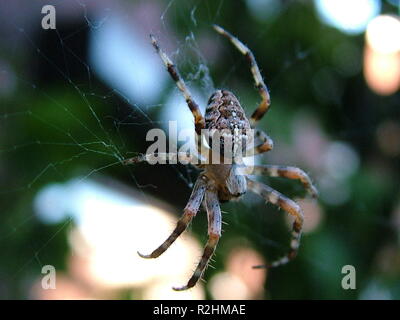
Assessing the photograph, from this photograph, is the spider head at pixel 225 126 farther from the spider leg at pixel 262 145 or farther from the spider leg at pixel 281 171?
the spider leg at pixel 281 171

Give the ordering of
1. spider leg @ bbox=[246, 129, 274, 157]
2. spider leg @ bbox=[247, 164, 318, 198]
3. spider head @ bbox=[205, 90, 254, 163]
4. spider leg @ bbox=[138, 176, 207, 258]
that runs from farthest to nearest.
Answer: spider leg @ bbox=[247, 164, 318, 198] < spider leg @ bbox=[246, 129, 274, 157] < spider head @ bbox=[205, 90, 254, 163] < spider leg @ bbox=[138, 176, 207, 258]

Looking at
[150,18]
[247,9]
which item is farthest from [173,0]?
[247,9]

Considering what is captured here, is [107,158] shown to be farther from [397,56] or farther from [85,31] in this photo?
[397,56]

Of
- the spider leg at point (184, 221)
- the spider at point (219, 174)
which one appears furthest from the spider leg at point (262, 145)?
the spider leg at point (184, 221)

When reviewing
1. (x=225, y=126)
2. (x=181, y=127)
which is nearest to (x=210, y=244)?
(x=225, y=126)

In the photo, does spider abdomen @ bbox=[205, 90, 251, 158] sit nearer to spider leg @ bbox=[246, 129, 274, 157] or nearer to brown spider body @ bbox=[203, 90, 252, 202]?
brown spider body @ bbox=[203, 90, 252, 202]

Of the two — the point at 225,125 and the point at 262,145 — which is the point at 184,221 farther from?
the point at 262,145

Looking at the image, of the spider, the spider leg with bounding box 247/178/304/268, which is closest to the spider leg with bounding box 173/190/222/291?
the spider
